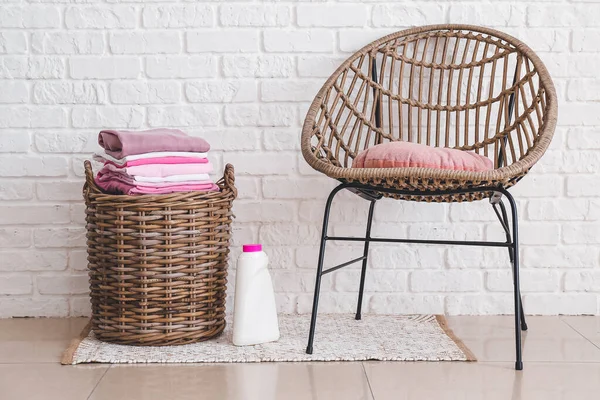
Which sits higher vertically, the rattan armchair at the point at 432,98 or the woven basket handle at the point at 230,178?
the rattan armchair at the point at 432,98

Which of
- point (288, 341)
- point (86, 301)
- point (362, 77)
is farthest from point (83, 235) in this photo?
point (362, 77)

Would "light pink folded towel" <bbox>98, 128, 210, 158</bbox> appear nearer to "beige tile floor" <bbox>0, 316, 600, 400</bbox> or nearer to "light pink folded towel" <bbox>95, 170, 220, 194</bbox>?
"light pink folded towel" <bbox>95, 170, 220, 194</bbox>

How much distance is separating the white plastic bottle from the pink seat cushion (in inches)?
14.8

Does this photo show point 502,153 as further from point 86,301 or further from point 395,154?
point 86,301

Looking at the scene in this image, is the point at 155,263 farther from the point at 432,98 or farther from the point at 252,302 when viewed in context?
the point at 432,98

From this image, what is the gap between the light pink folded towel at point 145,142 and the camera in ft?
5.93

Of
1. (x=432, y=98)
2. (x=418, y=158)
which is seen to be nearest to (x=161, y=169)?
(x=418, y=158)

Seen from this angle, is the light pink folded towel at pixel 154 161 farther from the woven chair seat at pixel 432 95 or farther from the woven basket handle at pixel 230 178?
the woven chair seat at pixel 432 95

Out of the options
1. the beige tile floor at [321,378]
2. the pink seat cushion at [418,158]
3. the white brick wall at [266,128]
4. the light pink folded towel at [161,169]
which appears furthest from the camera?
the white brick wall at [266,128]

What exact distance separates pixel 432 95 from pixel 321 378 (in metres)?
0.95

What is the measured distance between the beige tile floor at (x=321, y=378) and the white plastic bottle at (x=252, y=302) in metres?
0.15

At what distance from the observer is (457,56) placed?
7.22ft

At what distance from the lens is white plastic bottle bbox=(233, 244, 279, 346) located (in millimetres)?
1873

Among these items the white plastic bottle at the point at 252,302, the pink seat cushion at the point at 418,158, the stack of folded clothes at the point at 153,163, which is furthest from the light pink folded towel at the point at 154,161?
the pink seat cushion at the point at 418,158
